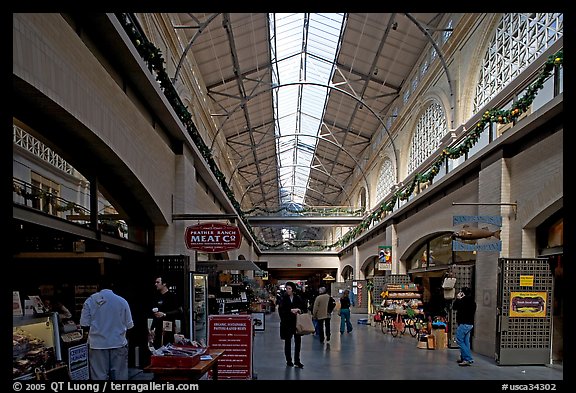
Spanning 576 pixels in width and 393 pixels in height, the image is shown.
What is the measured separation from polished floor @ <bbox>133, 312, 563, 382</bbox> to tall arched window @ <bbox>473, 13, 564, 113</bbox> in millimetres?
6174

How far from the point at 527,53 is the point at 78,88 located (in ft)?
31.6

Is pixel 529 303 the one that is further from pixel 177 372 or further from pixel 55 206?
pixel 55 206

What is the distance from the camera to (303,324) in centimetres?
1024

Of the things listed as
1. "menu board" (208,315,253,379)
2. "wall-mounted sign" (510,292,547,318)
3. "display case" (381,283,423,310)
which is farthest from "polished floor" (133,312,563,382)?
"display case" (381,283,423,310)

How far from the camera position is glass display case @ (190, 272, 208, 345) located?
37.6ft

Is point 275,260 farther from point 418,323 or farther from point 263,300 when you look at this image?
point 418,323

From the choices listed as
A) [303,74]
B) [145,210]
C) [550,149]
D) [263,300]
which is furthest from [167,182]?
[263,300]

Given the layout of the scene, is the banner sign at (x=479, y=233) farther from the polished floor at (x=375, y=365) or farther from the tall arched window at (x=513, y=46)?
the tall arched window at (x=513, y=46)

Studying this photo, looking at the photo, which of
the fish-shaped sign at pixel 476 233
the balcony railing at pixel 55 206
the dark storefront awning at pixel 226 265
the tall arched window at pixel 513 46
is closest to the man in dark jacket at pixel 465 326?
the fish-shaped sign at pixel 476 233

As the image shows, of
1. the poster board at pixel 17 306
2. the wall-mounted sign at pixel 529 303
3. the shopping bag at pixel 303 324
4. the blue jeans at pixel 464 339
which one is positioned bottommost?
the blue jeans at pixel 464 339

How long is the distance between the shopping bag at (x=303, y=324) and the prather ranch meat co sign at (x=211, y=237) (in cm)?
190

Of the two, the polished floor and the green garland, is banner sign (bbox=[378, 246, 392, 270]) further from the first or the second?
the polished floor

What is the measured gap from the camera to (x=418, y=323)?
16.7 metres

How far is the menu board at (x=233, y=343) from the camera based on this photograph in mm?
8219
